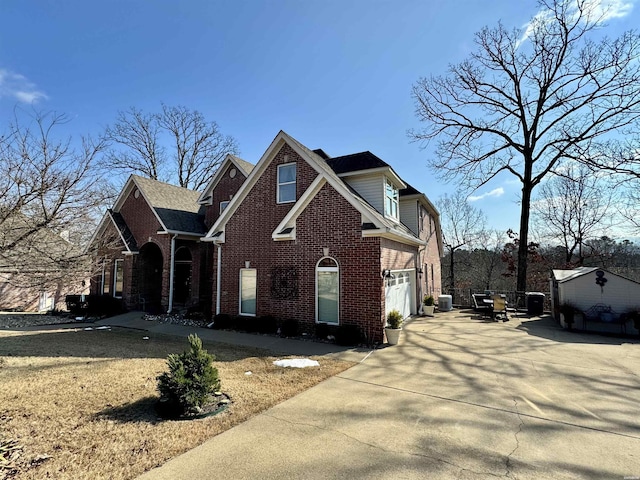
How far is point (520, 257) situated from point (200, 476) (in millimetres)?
21603

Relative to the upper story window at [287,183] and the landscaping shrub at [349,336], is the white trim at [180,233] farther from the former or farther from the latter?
the landscaping shrub at [349,336]

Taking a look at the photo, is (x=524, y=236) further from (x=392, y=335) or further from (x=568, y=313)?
(x=392, y=335)

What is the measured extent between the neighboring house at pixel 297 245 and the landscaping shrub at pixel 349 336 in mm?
318

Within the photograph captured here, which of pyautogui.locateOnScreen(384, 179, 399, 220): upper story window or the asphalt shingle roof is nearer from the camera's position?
the asphalt shingle roof

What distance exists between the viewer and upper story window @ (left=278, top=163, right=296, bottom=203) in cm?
1180

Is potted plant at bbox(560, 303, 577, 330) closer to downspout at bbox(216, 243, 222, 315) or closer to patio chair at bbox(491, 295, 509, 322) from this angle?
patio chair at bbox(491, 295, 509, 322)

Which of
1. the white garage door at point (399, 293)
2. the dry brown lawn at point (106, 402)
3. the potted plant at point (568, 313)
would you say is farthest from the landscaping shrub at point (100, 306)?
the potted plant at point (568, 313)

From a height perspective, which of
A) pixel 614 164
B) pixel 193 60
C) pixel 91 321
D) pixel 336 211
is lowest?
pixel 91 321

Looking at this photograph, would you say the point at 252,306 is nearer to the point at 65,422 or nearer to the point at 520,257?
the point at 65,422

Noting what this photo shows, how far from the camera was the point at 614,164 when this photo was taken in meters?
17.8

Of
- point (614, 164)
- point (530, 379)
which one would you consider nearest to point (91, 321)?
point (530, 379)

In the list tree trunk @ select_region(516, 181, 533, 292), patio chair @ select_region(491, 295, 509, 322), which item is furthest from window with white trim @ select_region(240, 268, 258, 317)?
tree trunk @ select_region(516, 181, 533, 292)

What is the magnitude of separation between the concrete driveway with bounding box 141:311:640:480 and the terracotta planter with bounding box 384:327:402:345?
52.4 inches

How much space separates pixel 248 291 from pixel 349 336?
15.5ft
